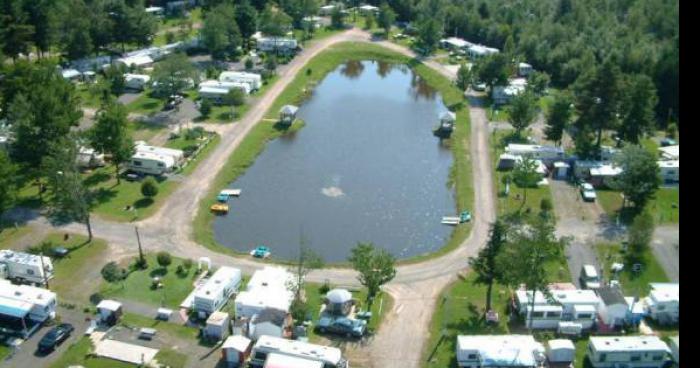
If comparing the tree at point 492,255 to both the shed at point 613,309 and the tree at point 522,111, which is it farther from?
the tree at point 522,111

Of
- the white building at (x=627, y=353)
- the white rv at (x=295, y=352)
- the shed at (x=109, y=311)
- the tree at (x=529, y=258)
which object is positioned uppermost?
the tree at (x=529, y=258)

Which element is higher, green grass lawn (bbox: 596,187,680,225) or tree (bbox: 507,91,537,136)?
tree (bbox: 507,91,537,136)

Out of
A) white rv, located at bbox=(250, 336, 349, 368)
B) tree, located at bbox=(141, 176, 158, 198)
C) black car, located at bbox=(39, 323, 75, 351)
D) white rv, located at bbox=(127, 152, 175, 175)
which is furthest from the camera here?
white rv, located at bbox=(127, 152, 175, 175)

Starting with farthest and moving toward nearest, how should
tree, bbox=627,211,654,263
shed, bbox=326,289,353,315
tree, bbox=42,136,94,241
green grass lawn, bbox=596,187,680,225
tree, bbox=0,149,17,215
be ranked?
1. green grass lawn, bbox=596,187,680,225
2. tree, bbox=627,211,654,263
3. tree, bbox=0,149,17,215
4. tree, bbox=42,136,94,241
5. shed, bbox=326,289,353,315

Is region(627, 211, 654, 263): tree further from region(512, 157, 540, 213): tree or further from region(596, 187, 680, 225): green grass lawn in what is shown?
region(512, 157, 540, 213): tree

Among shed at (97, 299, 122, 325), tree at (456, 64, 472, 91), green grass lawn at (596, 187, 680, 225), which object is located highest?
tree at (456, 64, 472, 91)

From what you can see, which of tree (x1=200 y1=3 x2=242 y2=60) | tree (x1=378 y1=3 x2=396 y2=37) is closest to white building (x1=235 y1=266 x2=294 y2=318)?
tree (x1=200 y1=3 x2=242 y2=60)

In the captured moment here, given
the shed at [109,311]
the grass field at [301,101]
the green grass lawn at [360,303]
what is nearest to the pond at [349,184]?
the grass field at [301,101]

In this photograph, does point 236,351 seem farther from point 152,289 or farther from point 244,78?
point 244,78

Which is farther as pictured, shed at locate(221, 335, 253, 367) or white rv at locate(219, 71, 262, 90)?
white rv at locate(219, 71, 262, 90)
